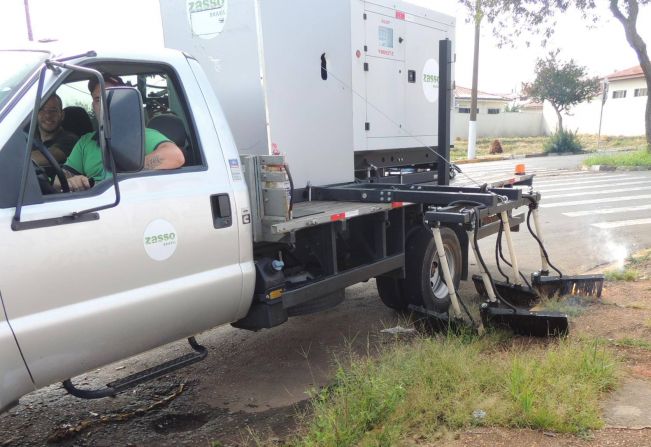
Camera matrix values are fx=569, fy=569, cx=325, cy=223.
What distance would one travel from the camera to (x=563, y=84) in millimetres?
42250

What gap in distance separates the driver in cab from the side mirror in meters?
0.21

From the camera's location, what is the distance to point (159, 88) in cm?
377

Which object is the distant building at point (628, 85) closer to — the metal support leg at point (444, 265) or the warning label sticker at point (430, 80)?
the warning label sticker at point (430, 80)

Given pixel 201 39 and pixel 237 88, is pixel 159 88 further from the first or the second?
pixel 201 39

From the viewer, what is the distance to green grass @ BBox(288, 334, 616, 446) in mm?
3025

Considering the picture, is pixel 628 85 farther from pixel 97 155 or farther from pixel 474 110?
pixel 97 155

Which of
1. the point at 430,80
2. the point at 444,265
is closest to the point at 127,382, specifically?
the point at 444,265

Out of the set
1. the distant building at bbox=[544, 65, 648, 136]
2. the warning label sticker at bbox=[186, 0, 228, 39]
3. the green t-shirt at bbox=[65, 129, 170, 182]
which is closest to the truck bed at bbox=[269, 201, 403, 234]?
the green t-shirt at bbox=[65, 129, 170, 182]

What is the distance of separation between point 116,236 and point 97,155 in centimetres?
51

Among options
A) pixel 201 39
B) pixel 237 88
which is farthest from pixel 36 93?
pixel 201 39

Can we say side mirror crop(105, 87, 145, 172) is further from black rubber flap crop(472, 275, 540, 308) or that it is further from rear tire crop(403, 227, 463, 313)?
black rubber flap crop(472, 275, 540, 308)

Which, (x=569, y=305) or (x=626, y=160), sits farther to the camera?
(x=626, y=160)

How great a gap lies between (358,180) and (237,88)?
5.62ft

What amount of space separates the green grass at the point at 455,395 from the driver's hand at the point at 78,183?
68.5 inches
